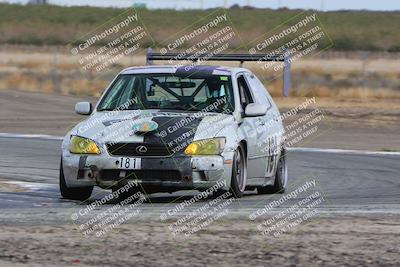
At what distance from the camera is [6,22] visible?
86.5 m

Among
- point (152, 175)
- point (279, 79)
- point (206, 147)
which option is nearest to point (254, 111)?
point (206, 147)

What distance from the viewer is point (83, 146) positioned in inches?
441

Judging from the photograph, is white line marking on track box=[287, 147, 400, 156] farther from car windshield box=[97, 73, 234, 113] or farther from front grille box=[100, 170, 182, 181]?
front grille box=[100, 170, 182, 181]

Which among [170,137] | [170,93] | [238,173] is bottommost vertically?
[238,173]

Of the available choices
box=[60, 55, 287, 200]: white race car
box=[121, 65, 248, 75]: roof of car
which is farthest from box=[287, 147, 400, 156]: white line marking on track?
box=[121, 65, 248, 75]: roof of car

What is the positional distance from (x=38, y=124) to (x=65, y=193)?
588 inches

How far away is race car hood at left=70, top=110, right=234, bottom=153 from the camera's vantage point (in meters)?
11.1

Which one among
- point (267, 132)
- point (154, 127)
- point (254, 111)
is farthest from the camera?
point (267, 132)

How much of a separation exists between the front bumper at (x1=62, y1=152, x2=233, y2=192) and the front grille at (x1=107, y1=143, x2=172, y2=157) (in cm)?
5

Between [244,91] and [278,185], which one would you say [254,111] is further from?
[278,185]

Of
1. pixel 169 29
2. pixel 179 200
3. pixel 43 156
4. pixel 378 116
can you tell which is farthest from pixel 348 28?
→ pixel 179 200

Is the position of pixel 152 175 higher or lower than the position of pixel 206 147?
lower

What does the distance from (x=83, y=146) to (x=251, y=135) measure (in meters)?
1.94

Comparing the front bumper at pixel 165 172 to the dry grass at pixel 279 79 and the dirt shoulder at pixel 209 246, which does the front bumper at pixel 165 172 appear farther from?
the dry grass at pixel 279 79
